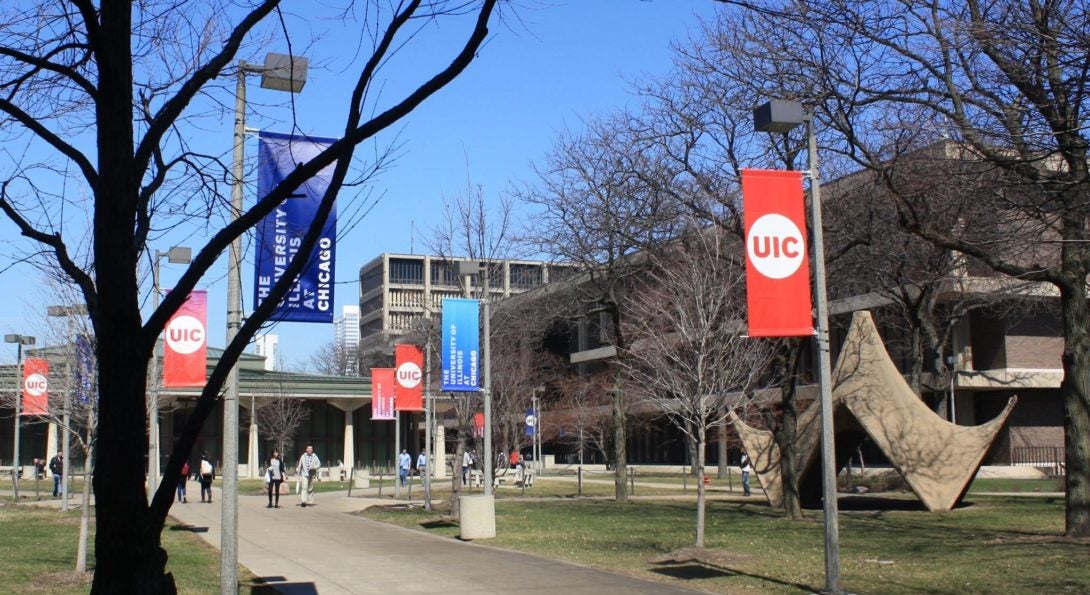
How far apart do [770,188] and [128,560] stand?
10.1 meters

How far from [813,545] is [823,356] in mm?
7003

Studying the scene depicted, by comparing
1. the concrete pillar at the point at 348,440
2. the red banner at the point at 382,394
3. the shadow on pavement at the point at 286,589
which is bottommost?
the shadow on pavement at the point at 286,589

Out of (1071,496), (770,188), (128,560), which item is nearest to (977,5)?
(770,188)

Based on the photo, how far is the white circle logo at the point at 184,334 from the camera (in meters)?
16.3

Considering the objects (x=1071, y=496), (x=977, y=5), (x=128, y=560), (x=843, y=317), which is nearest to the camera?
(x=128, y=560)

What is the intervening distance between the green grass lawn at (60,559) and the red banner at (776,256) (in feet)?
24.5

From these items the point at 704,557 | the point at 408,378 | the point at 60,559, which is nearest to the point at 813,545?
the point at 704,557

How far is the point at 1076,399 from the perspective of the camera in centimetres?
1828

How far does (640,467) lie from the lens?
3061 inches

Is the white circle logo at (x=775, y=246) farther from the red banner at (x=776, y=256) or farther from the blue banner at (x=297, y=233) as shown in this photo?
the blue banner at (x=297, y=233)

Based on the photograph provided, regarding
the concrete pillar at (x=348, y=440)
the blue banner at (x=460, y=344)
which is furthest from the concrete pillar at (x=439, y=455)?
the blue banner at (x=460, y=344)

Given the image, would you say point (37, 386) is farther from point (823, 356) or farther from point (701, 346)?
point (823, 356)

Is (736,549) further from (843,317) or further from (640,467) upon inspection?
(640,467)

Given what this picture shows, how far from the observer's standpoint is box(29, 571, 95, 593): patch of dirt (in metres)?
13.8
